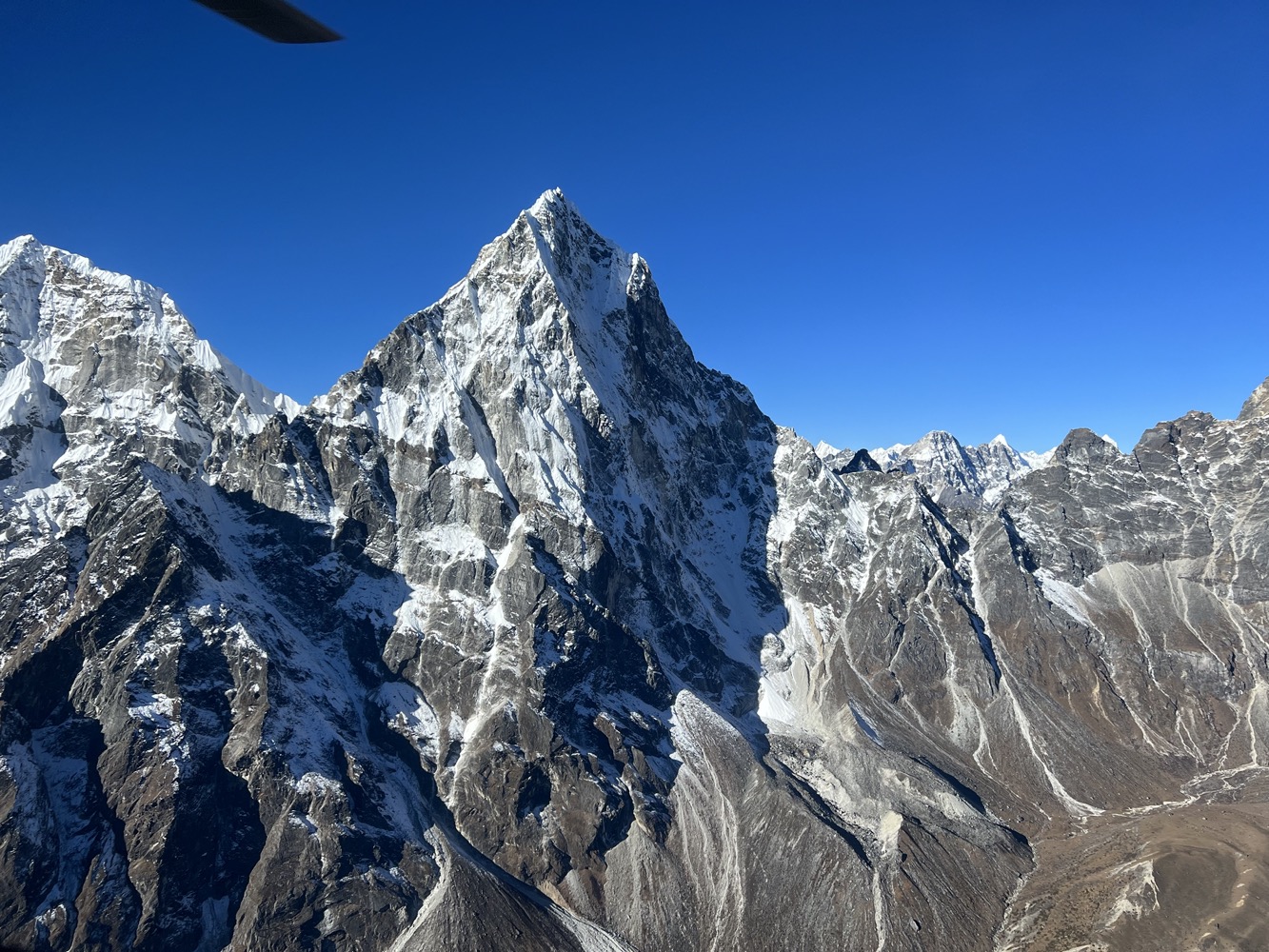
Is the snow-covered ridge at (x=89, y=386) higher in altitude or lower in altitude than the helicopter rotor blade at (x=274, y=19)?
higher

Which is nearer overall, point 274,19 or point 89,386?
point 274,19

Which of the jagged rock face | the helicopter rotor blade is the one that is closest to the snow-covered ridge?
the jagged rock face

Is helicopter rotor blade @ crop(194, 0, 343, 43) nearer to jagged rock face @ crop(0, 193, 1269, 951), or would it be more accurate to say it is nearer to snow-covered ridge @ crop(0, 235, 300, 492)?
jagged rock face @ crop(0, 193, 1269, 951)

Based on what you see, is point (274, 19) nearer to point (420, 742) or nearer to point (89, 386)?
point (420, 742)

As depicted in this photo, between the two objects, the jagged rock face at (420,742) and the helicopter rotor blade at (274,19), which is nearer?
the helicopter rotor blade at (274,19)

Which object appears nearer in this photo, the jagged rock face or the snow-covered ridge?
the jagged rock face

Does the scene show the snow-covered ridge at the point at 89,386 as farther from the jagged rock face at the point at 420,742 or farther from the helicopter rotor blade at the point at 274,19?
the helicopter rotor blade at the point at 274,19

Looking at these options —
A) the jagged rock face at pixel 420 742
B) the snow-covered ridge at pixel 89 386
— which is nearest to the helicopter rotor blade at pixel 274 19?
the jagged rock face at pixel 420 742

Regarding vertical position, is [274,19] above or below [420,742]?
above

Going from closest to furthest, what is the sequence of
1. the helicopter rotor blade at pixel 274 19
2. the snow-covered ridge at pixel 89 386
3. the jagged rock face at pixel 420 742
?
1. the helicopter rotor blade at pixel 274 19
2. the jagged rock face at pixel 420 742
3. the snow-covered ridge at pixel 89 386

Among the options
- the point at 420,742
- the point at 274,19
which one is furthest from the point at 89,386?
the point at 274,19

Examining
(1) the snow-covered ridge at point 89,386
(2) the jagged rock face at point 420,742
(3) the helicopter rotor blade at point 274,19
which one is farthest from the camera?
(1) the snow-covered ridge at point 89,386
